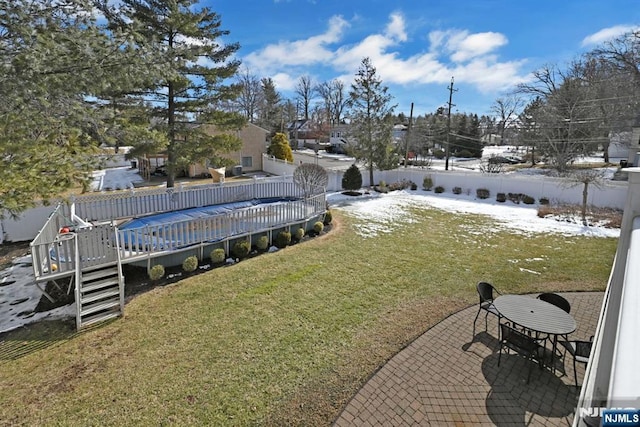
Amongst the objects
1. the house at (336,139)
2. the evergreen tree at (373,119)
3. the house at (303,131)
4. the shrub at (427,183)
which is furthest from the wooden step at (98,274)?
the house at (303,131)

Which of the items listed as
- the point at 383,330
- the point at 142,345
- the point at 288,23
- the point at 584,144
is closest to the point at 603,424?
the point at 383,330

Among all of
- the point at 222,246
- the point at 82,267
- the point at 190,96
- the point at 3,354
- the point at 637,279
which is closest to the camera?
the point at 637,279

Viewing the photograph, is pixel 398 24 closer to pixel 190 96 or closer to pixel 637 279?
pixel 190 96

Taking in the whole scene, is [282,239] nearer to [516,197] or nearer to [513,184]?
[516,197]

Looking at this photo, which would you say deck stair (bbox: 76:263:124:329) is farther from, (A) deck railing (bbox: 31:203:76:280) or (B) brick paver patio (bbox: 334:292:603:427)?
(B) brick paver patio (bbox: 334:292:603:427)

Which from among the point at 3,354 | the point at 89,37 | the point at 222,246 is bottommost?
the point at 3,354

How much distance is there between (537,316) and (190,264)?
7.48m

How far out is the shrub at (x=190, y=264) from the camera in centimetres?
791

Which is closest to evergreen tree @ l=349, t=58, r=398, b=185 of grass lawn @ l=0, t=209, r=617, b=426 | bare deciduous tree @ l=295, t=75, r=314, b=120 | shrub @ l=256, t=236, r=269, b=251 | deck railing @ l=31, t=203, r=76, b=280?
grass lawn @ l=0, t=209, r=617, b=426

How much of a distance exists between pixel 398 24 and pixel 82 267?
50.2 ft

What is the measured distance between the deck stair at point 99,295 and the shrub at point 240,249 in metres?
2.98

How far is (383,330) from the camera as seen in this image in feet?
18.7

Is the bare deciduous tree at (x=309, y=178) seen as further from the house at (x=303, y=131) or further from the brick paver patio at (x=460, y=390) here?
the house at (x=303, y=131)

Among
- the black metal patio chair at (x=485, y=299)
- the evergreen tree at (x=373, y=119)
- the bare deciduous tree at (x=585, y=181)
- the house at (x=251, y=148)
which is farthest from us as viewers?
the house at (x=251, y=148)
